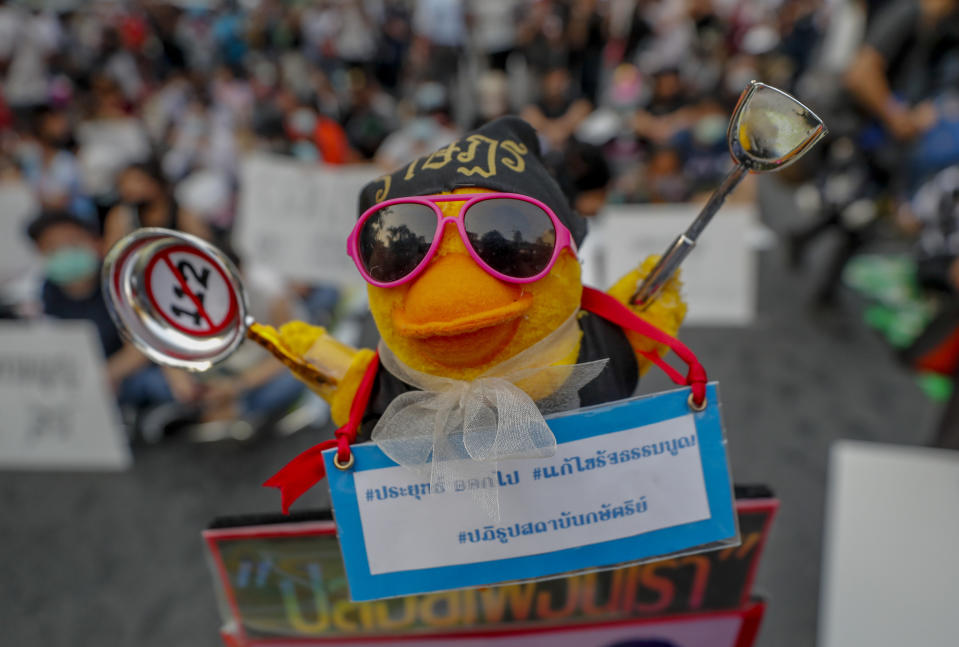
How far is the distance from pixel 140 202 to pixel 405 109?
11.8 feet

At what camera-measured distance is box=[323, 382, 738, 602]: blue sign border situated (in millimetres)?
663

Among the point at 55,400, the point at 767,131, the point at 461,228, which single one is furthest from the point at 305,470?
the point at 55,400

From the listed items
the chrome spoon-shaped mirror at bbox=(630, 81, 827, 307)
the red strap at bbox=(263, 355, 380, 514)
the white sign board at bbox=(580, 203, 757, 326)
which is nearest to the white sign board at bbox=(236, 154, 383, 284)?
the white sign board at bbox=(580, 203, 757, 326)

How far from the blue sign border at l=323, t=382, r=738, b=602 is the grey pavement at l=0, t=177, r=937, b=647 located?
92 centimetres

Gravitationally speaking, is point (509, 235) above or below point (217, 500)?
above

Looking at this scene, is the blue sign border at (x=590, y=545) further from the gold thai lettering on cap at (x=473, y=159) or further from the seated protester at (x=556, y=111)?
the seated protester at (x=556, y=111)

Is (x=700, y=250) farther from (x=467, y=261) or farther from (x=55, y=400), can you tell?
(x=55, y=400)

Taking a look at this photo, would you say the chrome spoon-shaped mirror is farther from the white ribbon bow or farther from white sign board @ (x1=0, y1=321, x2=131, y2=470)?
white sign board @ (x1=0, y1=321, x2=131, y2=470)

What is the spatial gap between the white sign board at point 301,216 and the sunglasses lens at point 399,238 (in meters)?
1.79

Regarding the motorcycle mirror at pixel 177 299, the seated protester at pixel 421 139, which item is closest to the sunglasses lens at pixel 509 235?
the motorcycle mirror at pixel 177 299

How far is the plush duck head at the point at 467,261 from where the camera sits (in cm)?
63

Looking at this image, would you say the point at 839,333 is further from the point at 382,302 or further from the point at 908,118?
the point at 382,302

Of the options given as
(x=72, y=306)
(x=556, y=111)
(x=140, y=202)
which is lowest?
(x=72, y=306)

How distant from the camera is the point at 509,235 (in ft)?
2.08
